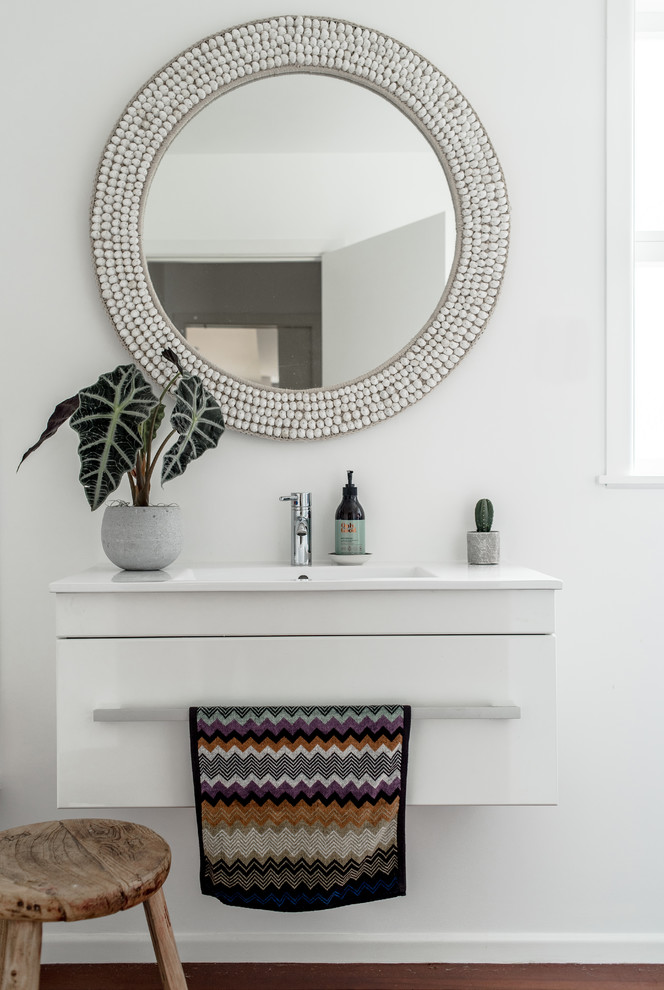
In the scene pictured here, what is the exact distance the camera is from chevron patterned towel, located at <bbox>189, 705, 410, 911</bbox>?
4.40 feet

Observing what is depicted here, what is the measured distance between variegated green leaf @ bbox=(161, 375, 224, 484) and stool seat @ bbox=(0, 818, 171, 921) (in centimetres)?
61

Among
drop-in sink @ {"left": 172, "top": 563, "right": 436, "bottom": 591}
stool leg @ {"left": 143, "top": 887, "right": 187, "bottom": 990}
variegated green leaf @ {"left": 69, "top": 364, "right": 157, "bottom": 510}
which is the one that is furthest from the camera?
drop-in sink @ {"left": 172, "top": 563, "right": 436, "bottom": 591}

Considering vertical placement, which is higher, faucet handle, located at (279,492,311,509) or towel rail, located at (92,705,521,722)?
faucet handle, located at (279,492,311,509)

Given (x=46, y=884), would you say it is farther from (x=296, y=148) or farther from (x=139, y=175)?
(x=296, y=148)

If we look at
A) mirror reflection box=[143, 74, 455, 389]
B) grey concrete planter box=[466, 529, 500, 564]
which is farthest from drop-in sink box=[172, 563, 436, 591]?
mirror reflection box=[143, 74, 455, 389]

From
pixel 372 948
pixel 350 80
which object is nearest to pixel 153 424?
pixel 350 80

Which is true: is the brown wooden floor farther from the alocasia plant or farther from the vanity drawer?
the alocasia plant

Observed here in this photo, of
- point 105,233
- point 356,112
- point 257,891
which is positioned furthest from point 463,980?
point 356,112

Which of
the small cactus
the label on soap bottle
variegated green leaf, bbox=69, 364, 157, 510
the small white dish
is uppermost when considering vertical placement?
variegated green leaf, bbox=69, 364, 157, 510

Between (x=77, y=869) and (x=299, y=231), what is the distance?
129cm

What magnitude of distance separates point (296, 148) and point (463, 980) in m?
1.80

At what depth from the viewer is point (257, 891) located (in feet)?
4.50

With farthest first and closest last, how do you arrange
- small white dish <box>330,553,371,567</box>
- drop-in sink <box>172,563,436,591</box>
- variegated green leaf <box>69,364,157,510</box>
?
1. small white dish <box>330,553,371,567</box>
2. drop-in sink <box>172,563,436,591</box>
3. variegated green leaf <box>69,364,157,510</box>

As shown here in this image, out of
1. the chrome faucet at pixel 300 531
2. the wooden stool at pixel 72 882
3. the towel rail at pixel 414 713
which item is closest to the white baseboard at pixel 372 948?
the wooden stool at pixel 72 882
